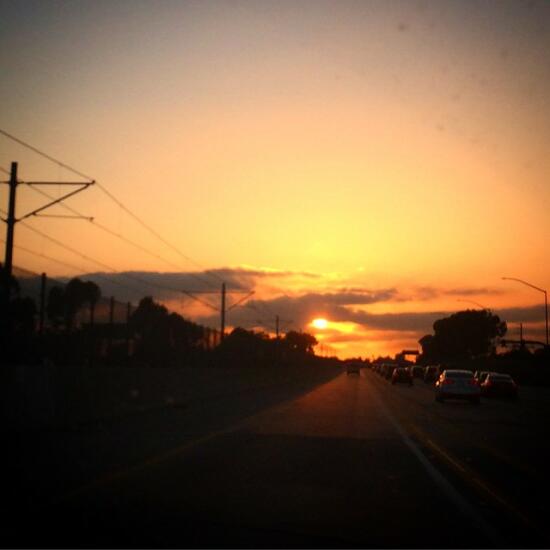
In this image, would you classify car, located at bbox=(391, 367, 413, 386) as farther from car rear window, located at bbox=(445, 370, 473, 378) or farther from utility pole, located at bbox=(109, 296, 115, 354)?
utility pole, located at bbox=(109, 296, 115, 354)

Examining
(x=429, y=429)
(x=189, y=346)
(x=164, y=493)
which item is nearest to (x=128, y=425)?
(x=429, y=429)

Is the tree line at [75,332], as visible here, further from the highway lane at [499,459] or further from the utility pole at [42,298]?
the highway lane at [499,459]

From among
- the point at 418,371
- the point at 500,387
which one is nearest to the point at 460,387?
the point at 500,387

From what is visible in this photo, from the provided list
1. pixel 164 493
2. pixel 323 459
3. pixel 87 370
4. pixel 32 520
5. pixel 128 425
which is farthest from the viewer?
pixel 87 370

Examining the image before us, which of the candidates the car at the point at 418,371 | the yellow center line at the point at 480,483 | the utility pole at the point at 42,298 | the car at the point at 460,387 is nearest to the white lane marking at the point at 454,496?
the yellow center line at the point at 480,483

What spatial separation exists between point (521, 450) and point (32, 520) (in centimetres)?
1400

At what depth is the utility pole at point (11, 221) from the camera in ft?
91.6

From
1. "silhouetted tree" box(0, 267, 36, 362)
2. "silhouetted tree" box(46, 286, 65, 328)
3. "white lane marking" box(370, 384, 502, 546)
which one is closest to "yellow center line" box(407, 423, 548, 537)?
"white lane marking" box(370, 384, 502, 546)

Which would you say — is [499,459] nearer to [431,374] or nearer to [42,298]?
[42,298]

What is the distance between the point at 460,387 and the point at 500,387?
10185 mm

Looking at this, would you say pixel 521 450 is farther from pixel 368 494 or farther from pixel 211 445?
pixel 368 494

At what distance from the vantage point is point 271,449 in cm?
2044

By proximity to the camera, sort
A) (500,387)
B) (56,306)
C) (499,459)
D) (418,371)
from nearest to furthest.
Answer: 1. (499,459)
2. (56,306)
3. (500,387)
4. (418,371)

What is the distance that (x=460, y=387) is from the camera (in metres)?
48.4
